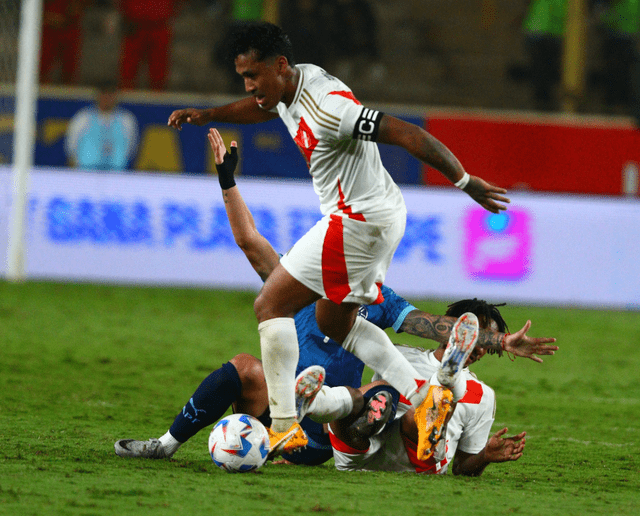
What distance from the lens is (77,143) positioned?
10.8 m

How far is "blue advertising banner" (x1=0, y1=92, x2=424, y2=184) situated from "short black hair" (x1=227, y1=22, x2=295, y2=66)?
24.8ft

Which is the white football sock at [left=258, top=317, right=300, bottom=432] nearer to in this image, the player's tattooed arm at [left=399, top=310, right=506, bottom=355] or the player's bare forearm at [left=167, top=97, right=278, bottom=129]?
the player's tattooed arm at [left=399, top=310, right=506, bottom=355]

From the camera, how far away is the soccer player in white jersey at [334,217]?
3.55m

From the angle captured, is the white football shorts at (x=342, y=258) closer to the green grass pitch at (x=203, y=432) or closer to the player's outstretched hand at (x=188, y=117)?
the green grass pitch at (x=203, y=432)

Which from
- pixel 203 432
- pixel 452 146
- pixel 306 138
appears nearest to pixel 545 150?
pixel 452 146

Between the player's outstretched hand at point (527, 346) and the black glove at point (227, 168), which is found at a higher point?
the black glove at point (227, 168)

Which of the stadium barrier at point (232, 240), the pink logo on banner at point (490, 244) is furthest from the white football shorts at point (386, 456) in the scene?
the pink logo on banner at point (490, 244)

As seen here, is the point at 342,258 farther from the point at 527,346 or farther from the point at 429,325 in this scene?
the point at 527,346

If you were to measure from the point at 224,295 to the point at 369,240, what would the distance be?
20.9ft

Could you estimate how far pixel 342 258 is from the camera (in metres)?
3.71

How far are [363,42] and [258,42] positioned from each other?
10552mm

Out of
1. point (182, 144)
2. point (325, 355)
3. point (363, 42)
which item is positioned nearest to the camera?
point (325, 355)

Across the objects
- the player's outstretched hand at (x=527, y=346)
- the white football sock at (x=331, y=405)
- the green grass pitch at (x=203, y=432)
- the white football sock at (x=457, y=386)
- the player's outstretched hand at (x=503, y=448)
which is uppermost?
the player's outstretched hand at (x=527, y=346)

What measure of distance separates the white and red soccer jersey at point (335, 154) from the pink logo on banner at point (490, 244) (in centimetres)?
614
